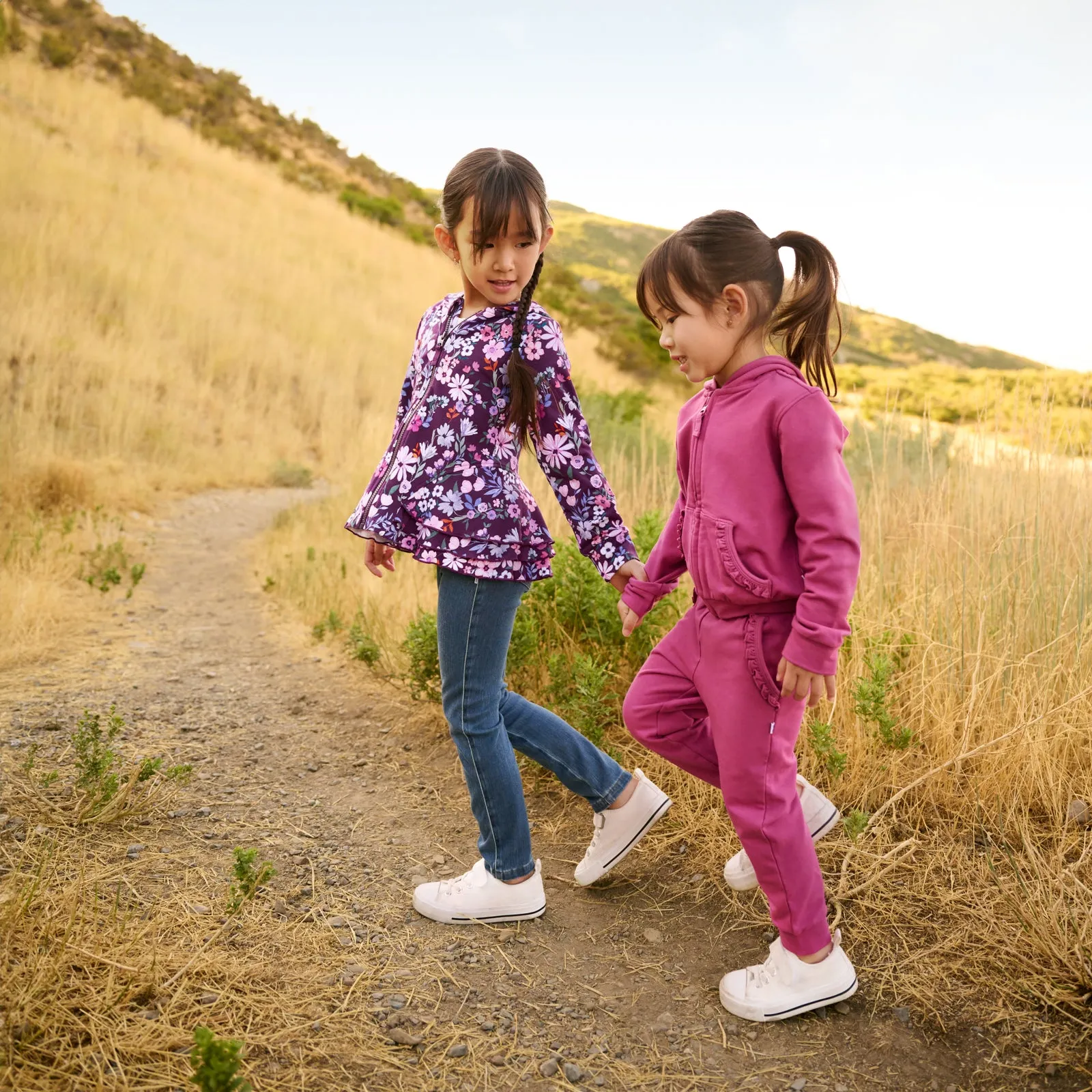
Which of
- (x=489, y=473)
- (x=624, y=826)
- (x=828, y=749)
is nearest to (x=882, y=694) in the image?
(x=828, y=749)

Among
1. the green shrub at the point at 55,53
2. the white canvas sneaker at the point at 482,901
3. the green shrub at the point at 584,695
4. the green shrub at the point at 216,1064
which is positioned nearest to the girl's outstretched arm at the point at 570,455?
the white canvas sneaker at the point at 482,901

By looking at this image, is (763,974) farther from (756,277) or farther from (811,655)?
(756,277)

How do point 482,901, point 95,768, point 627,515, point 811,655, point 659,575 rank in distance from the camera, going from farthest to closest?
point 627,515
point 95,768
point 482,901
point 659,575
point 811,655

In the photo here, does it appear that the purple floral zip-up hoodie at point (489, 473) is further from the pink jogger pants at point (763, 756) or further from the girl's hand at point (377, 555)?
the pink jogger pants at point (763, 756)

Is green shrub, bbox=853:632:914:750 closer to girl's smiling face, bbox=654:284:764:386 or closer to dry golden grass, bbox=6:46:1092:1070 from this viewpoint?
dry golden grass, bbox=6:46:1092:1070

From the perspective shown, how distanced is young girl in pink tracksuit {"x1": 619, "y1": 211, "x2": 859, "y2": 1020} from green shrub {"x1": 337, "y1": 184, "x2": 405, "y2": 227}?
22.9 metres

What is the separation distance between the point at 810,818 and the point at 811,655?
0.72m

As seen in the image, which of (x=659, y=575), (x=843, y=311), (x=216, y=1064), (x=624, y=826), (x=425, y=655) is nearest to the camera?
(x=216, y=1064)

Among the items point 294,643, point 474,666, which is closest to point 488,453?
point 474,666

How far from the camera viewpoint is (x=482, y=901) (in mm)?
2312

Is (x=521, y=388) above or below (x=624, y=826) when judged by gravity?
above

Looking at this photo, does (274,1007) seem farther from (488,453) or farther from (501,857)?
(488,453)

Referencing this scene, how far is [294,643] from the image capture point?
4.80 m

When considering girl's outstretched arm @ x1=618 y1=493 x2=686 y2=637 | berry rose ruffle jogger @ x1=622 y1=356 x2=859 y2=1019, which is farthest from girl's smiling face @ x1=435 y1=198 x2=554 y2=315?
girl's outstretched arm @ x1=618 y1=493 x2=686 y2=637
